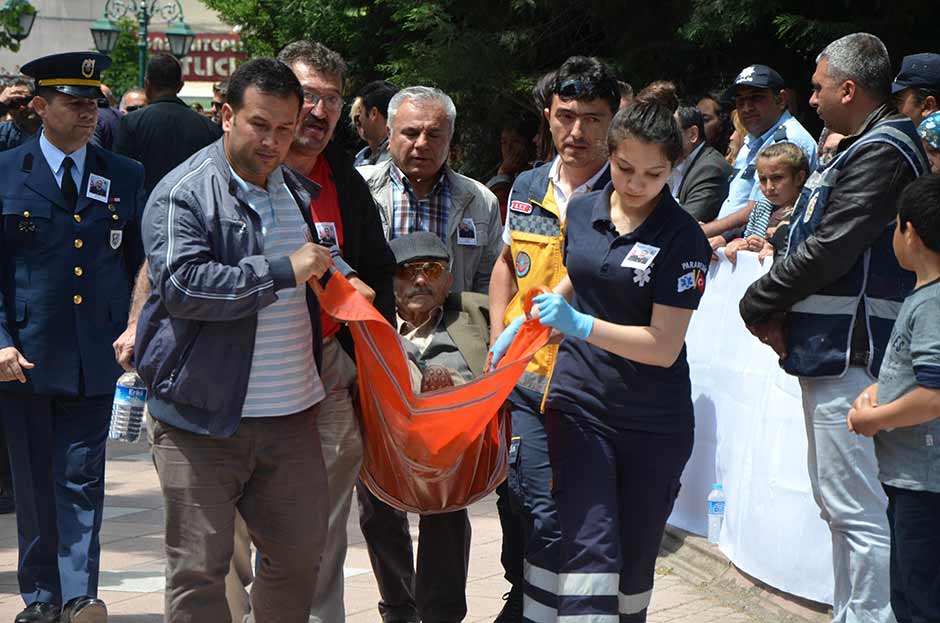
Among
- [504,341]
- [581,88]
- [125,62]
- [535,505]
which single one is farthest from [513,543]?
[125,62]

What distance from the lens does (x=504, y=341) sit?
16.1ft

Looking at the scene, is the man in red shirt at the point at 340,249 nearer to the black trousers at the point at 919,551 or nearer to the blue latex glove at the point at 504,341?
the blue latex glove at the point at 504,341

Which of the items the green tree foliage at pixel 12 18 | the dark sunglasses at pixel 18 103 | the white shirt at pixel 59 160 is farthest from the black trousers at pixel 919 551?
the green tree foliage at pixel 12 18

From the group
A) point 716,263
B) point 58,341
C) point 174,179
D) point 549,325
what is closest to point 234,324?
point 174,179

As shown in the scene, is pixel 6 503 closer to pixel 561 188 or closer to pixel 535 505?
pixel 535 505

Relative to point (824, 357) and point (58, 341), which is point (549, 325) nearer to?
point (824, 357)

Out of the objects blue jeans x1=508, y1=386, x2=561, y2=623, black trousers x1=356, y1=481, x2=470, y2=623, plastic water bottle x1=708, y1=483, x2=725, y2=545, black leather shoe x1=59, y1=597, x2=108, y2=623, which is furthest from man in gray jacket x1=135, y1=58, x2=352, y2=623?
plastic water bottle x1=708, y1=483, x2=725, y2=545

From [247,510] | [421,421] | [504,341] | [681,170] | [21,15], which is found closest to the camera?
[247,510]

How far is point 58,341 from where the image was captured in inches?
231

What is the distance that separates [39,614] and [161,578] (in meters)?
0.96

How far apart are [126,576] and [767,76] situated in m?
4.63

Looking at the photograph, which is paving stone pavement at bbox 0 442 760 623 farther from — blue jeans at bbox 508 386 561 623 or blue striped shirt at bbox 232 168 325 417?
blue striped shirt at bbox 232 168 325 417

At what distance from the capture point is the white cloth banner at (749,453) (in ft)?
19.9

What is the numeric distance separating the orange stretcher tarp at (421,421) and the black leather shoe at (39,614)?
1.50 m
